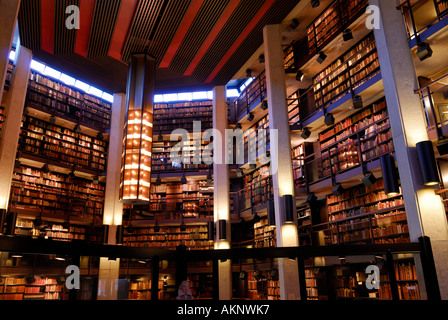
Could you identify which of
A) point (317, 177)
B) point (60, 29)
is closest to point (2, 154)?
point (60, 29)

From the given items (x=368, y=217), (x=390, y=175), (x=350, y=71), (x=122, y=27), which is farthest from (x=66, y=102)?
(x=390, y=175)

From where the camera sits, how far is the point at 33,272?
2309mm

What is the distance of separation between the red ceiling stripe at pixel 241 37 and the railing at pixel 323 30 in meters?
1.57

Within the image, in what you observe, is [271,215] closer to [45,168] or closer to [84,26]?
[84,26]

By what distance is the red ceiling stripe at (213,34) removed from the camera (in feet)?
27.3

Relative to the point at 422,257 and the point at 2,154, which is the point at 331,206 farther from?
the point at 2,154

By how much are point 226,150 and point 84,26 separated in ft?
18.0

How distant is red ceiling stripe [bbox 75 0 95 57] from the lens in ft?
25.7

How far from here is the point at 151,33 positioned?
8.54 metres

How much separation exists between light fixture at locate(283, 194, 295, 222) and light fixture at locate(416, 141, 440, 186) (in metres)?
3.21

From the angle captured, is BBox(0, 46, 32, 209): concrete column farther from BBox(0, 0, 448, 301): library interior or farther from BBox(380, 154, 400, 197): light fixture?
BBox(380, 154, 400, 197): light fixture

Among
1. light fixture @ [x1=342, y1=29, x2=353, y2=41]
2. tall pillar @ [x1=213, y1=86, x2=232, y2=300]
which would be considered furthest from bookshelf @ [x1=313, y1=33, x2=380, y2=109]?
tall pillar @ [x1=213, y1=86, x2=232, y2=300]

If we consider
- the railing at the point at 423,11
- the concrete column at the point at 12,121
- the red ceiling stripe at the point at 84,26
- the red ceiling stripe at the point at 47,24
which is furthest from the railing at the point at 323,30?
the concrete column at the point at 12,121

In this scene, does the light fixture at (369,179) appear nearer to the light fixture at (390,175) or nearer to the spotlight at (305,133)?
the light fixture at (390,175)
